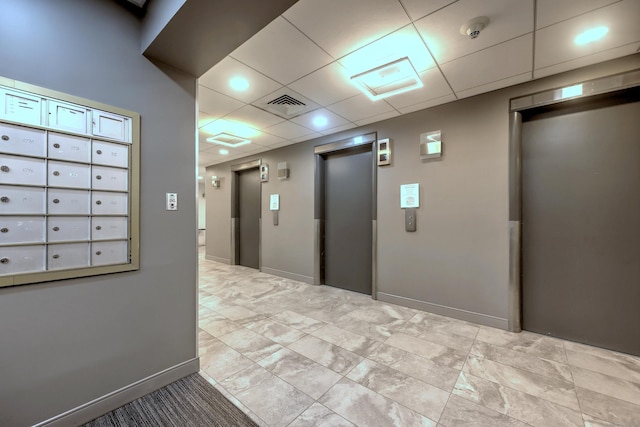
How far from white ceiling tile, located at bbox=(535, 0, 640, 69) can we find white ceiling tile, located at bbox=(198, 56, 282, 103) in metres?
2.37

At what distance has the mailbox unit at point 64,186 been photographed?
131 centimetres

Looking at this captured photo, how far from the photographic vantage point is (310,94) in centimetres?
283

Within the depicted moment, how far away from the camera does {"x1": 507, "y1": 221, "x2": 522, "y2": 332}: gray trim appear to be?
8.69 feet

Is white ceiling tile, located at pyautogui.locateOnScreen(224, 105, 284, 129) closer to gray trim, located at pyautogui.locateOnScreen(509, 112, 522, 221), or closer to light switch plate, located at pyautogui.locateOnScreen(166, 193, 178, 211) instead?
light switch plate, located at pyautogui.locateOnScreen(166, 193, 178, 211)

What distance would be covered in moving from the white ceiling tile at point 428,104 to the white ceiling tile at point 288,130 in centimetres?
153

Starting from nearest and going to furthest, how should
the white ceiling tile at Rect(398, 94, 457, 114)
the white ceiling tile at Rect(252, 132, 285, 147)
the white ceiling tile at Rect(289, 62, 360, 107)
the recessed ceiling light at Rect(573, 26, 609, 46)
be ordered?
the recessed ceiling light at Rect(573, 26, 609, 46) → the white ceiling tile at Rect(289, 62, 360, 107) → the white ceiling tile at Rect(398, 94, 457, 114) → the white ceiling tile at Rect(252, 132, 285, 147)

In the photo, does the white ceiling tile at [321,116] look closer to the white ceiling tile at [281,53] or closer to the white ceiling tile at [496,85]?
the white ceiling tile at [281,53]

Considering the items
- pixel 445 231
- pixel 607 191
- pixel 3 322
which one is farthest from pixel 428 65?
pixel 3 322

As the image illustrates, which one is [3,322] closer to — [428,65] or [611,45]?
[428,65]

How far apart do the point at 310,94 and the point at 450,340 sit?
10.0ft

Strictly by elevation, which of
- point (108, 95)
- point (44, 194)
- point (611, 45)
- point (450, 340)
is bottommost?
point (450, 340)

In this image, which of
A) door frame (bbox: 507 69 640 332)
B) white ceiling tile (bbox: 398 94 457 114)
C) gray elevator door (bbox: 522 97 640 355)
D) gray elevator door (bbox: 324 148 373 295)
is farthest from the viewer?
gray elevator door (bbox: 324 148 373 295)

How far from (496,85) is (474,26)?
117cm

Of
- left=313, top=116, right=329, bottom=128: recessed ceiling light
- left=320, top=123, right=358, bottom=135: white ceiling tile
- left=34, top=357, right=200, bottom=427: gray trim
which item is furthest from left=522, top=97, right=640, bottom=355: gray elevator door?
left=34, top=357, right=200, bottom=427: gray trim
